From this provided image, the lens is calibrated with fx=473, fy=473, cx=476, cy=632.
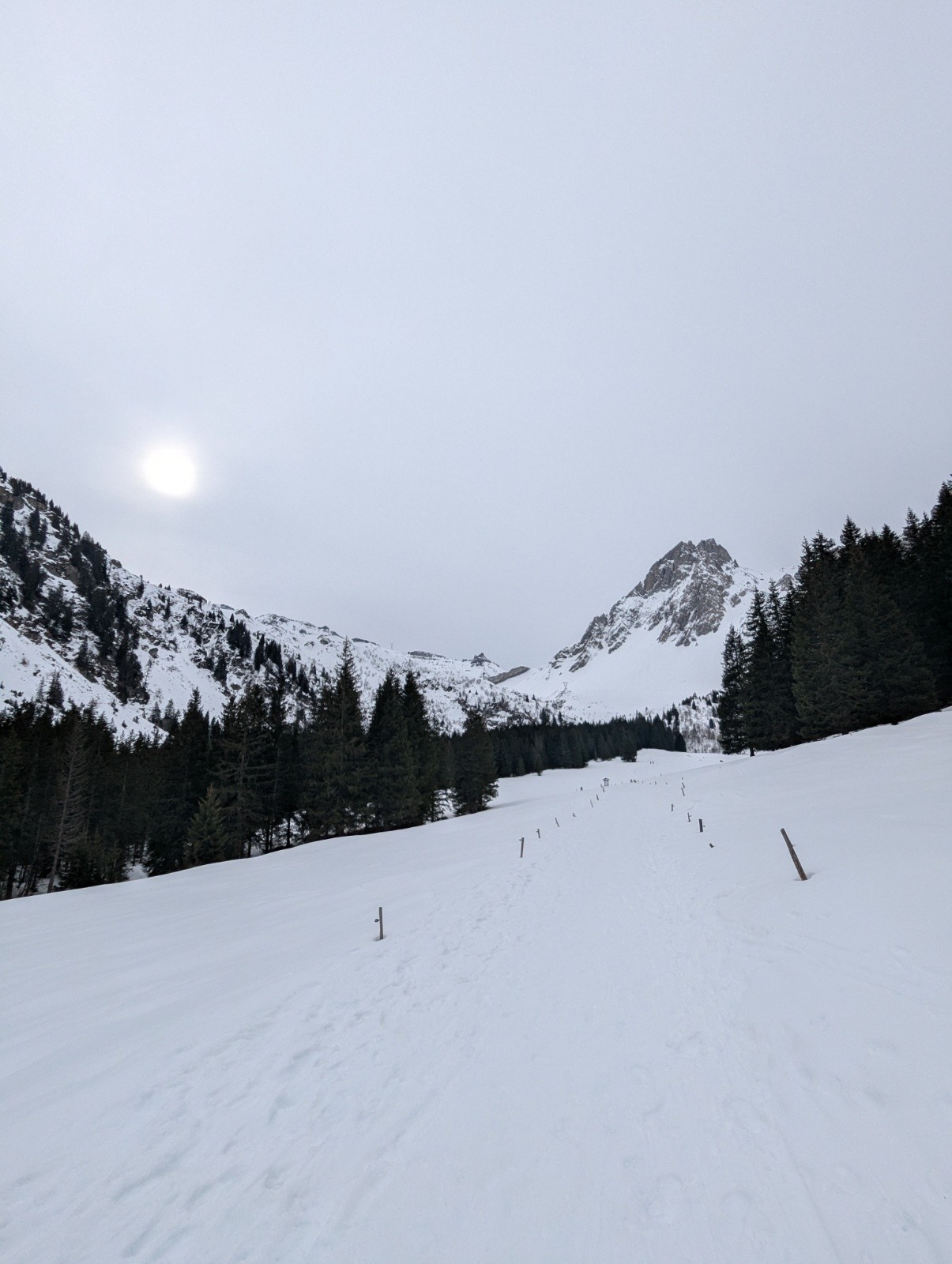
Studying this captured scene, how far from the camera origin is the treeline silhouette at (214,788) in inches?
1372

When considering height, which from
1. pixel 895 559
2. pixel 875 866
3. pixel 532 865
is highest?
pixel 895 559

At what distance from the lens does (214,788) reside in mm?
33125

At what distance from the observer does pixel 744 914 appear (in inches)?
427

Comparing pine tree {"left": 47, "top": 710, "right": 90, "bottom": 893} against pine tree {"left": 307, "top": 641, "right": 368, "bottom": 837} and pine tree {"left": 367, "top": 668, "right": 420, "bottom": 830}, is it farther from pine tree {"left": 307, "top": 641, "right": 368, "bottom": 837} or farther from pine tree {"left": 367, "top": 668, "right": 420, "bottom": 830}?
pine tree {"left": 367, "top": 668, "right": 420, "bottom": 830}

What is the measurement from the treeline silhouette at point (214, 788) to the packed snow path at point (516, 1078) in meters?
22.0

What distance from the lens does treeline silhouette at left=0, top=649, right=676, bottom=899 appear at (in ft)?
114

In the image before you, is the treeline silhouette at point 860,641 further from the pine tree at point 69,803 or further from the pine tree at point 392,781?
the pine tree at point 69,803

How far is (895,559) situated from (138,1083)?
187 feet

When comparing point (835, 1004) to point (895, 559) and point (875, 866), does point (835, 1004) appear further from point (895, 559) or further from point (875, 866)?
point (895, 559)

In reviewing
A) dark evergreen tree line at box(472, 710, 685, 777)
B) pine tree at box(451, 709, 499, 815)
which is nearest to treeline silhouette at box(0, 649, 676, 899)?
pine tree at box(451, 709, 499, 815)

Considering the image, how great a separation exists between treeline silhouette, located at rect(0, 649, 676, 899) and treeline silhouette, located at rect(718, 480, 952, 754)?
33.3 meters

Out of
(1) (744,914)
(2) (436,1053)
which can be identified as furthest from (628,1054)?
(1) (744,914)

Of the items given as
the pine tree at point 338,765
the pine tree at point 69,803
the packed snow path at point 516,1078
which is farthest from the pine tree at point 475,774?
the packed snow path at point 516,1078

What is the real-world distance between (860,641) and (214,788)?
47201 mm
